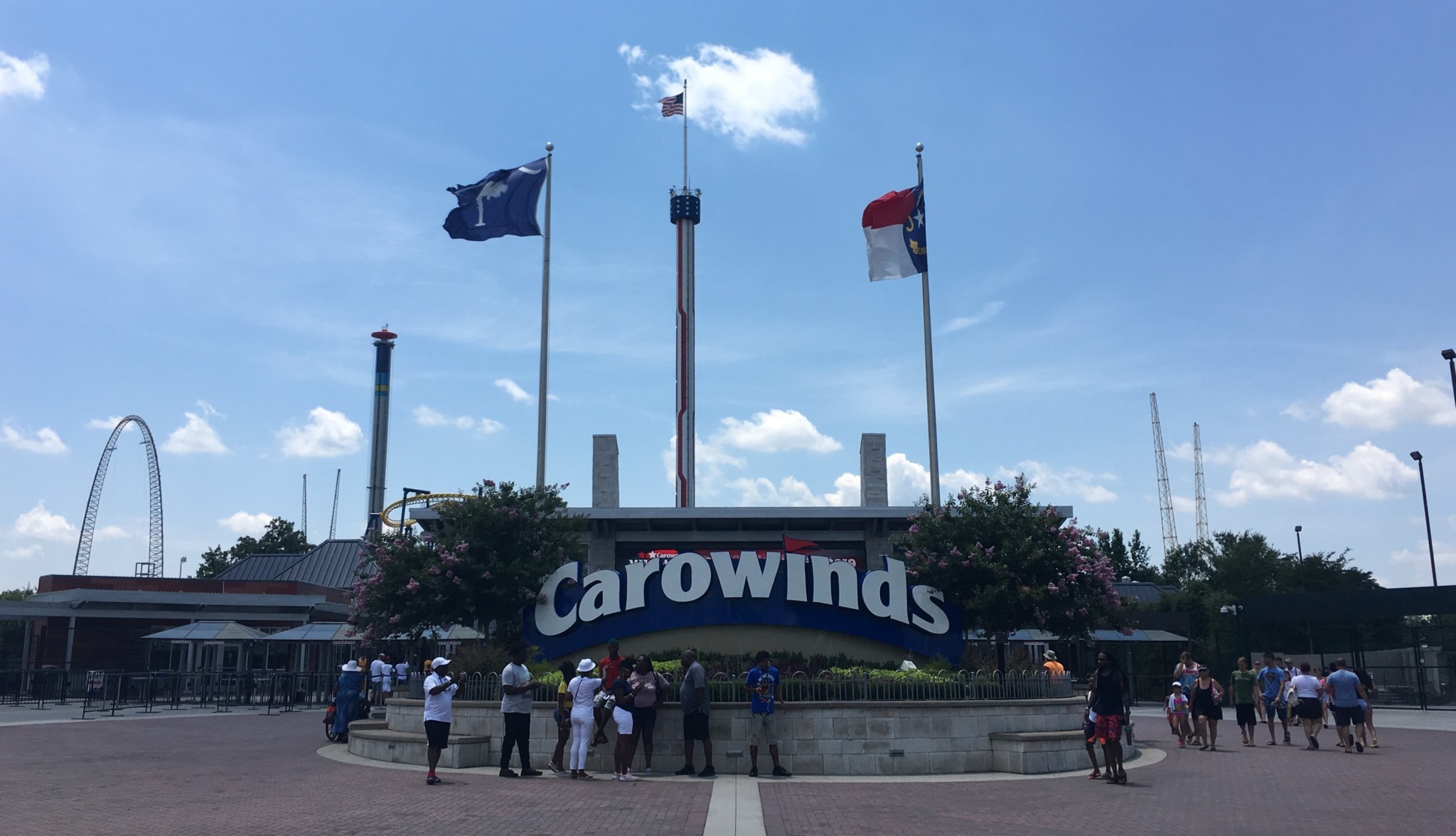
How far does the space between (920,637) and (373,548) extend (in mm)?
15029

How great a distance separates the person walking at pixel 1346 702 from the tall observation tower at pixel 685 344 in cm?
3555

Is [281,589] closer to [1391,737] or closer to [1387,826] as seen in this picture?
[1391,737]

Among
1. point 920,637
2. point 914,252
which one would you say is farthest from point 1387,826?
point 914,252

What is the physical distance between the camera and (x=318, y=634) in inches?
1387

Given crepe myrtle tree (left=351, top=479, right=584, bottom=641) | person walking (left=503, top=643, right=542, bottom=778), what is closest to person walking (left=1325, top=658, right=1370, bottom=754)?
person walking (left=503, top=643, right=542, bottom=778)

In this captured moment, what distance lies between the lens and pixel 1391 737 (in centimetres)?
2177

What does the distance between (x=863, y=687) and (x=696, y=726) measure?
104 inches

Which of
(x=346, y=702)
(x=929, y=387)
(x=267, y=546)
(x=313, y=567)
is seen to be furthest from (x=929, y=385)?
(x=267, y=546)

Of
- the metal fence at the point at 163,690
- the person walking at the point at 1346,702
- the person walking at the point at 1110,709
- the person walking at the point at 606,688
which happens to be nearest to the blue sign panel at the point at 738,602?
the person walking at the point at 606,688

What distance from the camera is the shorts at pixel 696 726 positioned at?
50.0 ft

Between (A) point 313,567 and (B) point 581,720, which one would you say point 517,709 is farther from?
(A) point 313,567

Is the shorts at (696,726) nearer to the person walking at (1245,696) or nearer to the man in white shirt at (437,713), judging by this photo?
the man in white shirt at (437,713)

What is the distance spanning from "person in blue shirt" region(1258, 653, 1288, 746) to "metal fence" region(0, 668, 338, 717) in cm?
2444

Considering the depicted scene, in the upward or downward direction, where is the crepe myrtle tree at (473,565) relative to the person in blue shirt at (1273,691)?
upward
